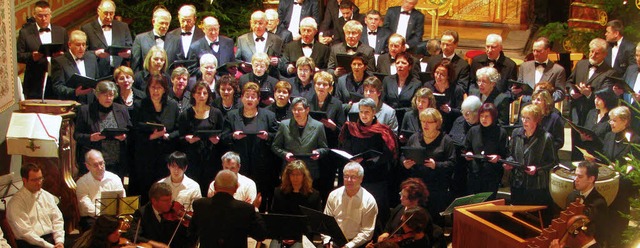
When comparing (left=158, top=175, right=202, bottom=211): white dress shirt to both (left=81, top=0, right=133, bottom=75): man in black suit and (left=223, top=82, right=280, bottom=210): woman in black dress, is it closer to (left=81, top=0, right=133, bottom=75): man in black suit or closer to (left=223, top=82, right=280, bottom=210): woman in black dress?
(left=223, top=82, right=280, bottom=210): woman in black dress

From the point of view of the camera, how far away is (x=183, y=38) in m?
11.0

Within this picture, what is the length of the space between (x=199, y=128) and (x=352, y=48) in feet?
6.65

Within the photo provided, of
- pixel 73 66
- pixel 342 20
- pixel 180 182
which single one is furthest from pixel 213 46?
pixel 180 182

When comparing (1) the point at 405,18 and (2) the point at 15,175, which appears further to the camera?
(1) the point at 405,18

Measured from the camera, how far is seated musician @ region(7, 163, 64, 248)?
8484 mm

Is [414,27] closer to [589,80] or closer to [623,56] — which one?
[589,80]

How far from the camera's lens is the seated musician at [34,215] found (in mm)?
8484

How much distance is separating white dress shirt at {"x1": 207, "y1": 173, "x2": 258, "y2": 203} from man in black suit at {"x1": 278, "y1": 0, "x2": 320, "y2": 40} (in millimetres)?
3230

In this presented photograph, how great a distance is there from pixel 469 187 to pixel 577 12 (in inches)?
177

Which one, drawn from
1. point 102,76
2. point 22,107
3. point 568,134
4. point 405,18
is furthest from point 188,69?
point 568,134

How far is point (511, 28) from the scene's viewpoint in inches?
557

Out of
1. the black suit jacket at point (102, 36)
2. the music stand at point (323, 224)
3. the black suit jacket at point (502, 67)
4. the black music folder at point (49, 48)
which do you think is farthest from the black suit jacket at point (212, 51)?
the music stand at point (323, 224)

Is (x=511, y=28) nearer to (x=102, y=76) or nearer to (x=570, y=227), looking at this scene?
(x=102, y=76)

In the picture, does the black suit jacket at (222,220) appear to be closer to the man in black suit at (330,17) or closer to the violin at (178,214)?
the violin at (178,214)
